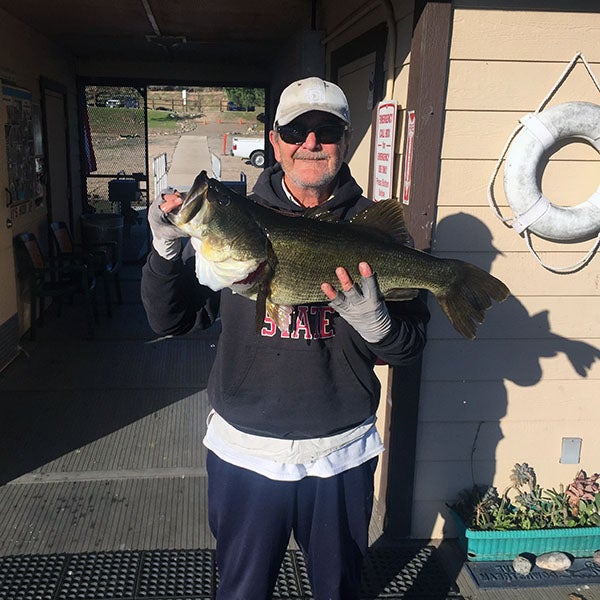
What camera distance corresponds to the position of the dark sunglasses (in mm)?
1990

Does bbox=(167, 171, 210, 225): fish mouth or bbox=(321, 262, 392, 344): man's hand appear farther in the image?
bbox=(321, 262, 392, 344): man's hand

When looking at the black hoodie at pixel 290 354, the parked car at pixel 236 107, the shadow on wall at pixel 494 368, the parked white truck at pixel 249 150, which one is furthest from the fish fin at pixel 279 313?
the parked car at pixel 236 107

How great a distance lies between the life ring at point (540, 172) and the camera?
2.73 metres

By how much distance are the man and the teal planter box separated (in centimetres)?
114

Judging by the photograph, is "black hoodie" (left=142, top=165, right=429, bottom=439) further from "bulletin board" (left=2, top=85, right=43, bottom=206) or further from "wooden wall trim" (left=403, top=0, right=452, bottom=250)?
"bulletin board" (left=2, top=85, right=43, bottom=206)

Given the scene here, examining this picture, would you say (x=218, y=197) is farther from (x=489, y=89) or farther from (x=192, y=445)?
(x=192, y=445)

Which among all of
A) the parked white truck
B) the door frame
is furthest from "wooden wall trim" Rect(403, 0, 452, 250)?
the parked white truck

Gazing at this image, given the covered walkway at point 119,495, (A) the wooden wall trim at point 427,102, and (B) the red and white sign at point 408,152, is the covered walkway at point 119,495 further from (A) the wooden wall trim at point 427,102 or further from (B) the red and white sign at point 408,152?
(B) the red and white sign at point 408,152

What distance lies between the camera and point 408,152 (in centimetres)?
291

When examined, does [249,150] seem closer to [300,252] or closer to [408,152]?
[408,152]

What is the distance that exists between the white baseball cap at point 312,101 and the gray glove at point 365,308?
55 cm

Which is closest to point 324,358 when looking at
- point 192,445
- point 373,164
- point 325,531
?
point 325,531

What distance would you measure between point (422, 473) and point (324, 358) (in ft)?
4.79

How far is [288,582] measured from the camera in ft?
9.59
